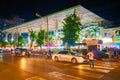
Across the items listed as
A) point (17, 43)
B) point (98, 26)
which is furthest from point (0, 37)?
point (98, 26)

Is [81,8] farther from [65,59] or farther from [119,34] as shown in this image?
[65,59]

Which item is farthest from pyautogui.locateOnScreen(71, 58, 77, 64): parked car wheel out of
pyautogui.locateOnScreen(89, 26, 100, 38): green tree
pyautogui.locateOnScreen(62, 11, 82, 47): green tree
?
pyautogui.locateOnScreen(89, 26, 100, 38): green tree

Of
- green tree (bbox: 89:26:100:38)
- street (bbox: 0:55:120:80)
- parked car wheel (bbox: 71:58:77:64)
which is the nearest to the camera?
street (bbox: 0:55:120:80)

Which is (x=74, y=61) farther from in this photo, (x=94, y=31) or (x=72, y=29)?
(x=94, y=31)

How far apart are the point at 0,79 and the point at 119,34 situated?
4388 cm

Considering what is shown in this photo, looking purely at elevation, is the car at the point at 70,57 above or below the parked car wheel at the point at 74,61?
above

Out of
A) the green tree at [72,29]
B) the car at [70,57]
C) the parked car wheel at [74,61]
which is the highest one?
the green tree at [72,29]

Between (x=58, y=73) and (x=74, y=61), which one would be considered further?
(x=74, y=61)

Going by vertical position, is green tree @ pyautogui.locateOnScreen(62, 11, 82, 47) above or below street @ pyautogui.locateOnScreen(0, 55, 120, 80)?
above

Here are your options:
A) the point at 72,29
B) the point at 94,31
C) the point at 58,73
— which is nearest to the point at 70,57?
the point at 58,73

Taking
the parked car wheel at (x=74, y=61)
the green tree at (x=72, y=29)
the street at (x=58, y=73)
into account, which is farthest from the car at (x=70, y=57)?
the green tree at (x=72, y=29)

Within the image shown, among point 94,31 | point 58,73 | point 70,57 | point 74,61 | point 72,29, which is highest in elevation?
point 94,31

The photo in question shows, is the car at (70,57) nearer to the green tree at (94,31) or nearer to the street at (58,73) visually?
the street at (58,73)

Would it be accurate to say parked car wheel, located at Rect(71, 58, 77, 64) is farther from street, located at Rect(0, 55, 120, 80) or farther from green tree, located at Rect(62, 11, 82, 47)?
green tree, located at Rect(62, 11, 82, 47)
